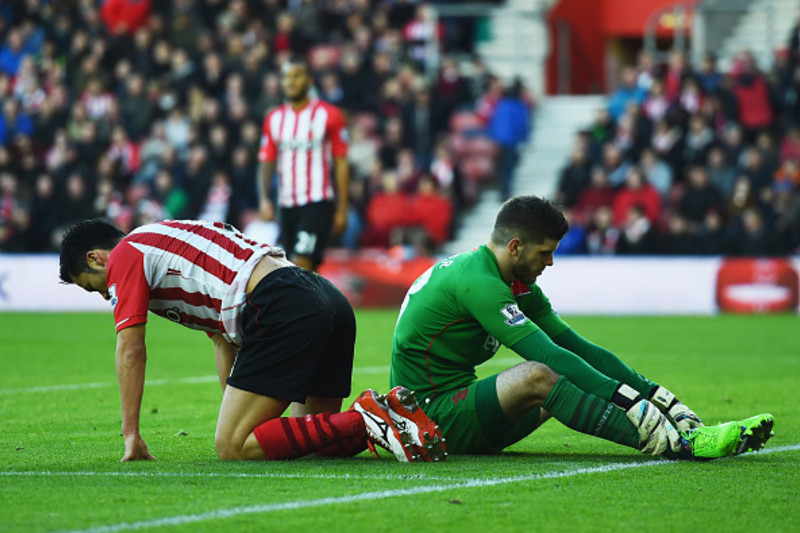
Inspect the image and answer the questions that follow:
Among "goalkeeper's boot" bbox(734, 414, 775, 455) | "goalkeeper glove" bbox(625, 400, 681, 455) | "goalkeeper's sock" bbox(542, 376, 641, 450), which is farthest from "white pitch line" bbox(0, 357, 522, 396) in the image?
"goalkeeper's boot" bbox(734, 414, 775, 455)

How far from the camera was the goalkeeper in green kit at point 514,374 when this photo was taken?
5.81 m

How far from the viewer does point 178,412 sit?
8375mm

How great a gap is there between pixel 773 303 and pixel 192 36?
12107 mm

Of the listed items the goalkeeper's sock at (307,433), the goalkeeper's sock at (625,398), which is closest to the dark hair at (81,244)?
the goalkeeper's sock at (307,433)

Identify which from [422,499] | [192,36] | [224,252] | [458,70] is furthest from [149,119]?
[422,499]

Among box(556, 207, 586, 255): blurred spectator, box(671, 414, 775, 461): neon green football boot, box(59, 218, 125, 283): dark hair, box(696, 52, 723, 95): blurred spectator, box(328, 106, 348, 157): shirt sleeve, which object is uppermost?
box(696, 52, 723, 95): blurred spectator

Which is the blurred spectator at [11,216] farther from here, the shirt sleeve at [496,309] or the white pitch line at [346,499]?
the white pitch line at [346,499]

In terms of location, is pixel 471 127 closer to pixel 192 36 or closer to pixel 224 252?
pixel 192 36

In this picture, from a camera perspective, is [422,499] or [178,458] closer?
[422,499]

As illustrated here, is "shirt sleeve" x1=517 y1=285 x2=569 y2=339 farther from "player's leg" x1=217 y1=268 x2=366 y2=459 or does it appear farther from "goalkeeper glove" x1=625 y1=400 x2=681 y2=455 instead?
"player's leg" x1=217 y1=268 x2=366 y2=459

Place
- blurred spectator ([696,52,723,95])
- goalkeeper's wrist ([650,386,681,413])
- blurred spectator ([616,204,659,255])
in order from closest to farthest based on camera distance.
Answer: goalkeeper's wrist ([650,386,681,413])
blurred spectator ([616,204,659,255])
blurred spectator ([696,52,723,95])

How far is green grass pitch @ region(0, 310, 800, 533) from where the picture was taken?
15.0 ft

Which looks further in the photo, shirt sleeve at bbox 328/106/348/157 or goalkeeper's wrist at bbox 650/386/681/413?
shirt sleeve at bbox 328/106/348/157

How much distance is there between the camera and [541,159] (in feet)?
75.5
